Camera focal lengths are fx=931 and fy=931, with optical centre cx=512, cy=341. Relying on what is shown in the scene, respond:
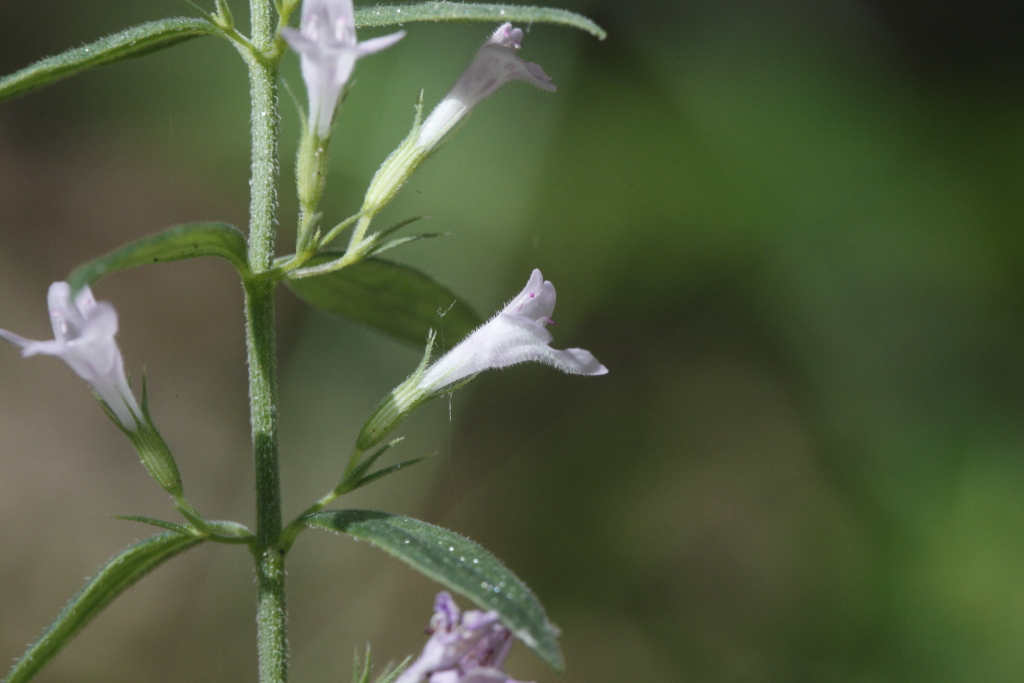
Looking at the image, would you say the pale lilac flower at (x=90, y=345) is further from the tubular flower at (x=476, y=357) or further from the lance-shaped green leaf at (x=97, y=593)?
the tubular flower at (x=476, y=357)

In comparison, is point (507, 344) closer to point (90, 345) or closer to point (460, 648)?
point (460, 648)

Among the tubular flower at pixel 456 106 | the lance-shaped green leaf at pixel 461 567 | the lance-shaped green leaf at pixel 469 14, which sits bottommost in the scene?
the lance-shaped green leaf at pixel 461 567

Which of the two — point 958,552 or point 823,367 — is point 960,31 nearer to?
point 823,367

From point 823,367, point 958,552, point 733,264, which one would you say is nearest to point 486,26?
point 733,264

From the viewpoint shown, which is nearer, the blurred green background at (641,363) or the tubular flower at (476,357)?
the tubular flower at (476,357)

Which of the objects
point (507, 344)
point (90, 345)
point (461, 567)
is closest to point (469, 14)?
point (507, 344)

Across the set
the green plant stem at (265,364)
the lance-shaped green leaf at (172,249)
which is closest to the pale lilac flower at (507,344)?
the green plant stem at (265,364)

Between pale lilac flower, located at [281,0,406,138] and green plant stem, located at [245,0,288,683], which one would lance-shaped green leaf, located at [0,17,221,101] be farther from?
pale lilac flower, located at [281,0,406,138]

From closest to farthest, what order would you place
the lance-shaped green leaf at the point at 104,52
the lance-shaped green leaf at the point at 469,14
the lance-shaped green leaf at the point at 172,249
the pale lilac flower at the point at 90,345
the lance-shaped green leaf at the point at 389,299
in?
1. the lance-shaped green leaf at the point at 172,249
2. the pale lilac flower at the point at 90,345
3. the lance-shaped green leaf at the point at 104,52
4. the lance-shaped green leaf at the point at 469,14
5. the lance-shaped green leaf at the point at 389,299
